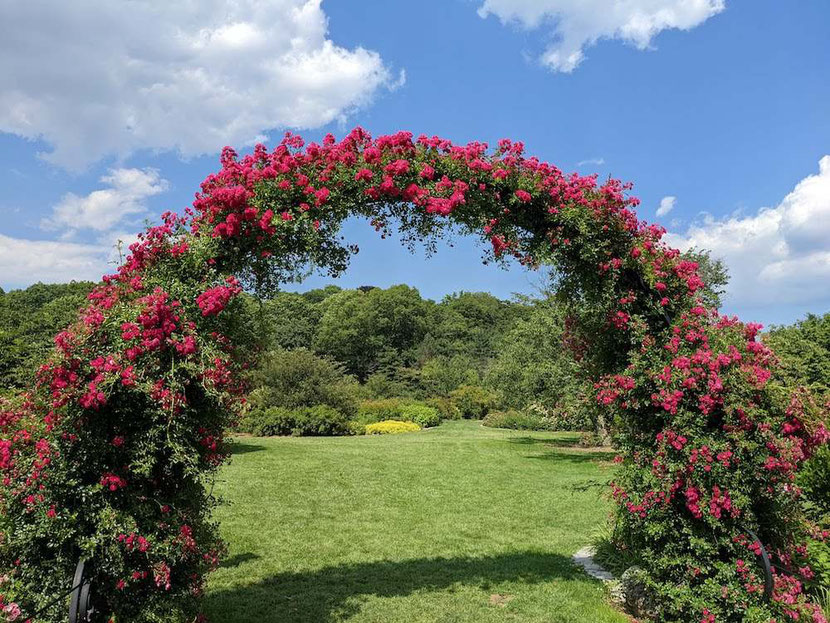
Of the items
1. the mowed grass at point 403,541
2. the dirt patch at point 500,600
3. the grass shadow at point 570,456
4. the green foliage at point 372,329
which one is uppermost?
the green foliage at point 372,329

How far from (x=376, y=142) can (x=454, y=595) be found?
489 centimetres

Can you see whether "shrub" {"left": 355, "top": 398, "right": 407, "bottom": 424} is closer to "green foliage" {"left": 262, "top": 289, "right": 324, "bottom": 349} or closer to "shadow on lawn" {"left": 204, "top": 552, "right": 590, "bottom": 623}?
"shadow on lawn" {"left": 204, "top": 552, "right": 590, "bottom": 623}

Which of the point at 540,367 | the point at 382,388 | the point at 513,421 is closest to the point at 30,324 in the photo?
the point at 540,367

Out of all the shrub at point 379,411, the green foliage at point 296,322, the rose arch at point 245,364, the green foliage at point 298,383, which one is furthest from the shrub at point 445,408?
the rose arch at point 245,364

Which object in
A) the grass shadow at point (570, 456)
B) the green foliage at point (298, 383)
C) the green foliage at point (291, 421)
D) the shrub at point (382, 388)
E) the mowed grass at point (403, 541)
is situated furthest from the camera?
the shrub at point (382, 388)

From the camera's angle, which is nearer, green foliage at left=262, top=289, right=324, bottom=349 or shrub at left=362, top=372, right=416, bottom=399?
shrub at left=362, top=372, right=416, bottom=399

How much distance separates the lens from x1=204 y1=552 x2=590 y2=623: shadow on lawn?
5.37m

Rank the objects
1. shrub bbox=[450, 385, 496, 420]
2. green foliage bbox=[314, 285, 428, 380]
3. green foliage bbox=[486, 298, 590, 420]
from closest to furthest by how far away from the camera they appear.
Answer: green foliage bbox=[486, 298, 590, 420]
shrub bbox=[450, 385, 496, 420]
green foliage bbox=[314, 285, 428, 380]

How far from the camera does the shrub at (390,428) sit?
1059 inches

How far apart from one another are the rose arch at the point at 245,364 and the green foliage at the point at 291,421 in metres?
18.8

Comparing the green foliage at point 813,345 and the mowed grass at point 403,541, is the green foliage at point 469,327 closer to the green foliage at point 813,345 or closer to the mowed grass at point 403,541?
the green foliage at point 813,345

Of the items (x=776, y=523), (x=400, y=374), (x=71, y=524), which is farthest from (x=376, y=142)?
(x=400, y=374)

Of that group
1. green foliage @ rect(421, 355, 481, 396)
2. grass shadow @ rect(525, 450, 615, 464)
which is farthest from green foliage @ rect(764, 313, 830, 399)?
green foliage @ rect(421, 355, 481, 396)

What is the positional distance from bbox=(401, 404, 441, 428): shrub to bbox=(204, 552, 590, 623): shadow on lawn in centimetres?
2378
